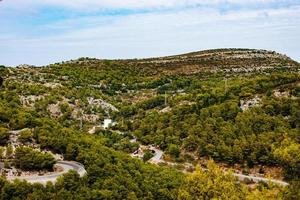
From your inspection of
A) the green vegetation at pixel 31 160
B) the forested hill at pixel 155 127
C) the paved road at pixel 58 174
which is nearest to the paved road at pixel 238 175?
the forested hill at pixel 155 127

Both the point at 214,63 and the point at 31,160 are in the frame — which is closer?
the point at 31,160

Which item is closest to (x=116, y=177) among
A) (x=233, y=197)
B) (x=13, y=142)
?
(x=13, y=142)

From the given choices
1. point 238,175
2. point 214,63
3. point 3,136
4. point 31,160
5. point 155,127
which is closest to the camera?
point 31,160

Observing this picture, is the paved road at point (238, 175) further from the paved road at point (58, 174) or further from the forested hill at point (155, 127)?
the paved road at point (58, 174)

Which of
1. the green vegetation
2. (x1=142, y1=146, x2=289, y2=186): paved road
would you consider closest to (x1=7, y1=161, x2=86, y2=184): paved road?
the green vegetation

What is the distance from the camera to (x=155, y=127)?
9425 centimetres

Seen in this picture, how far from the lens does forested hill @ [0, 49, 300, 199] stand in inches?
1689

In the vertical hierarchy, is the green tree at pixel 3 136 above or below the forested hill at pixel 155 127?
→ above

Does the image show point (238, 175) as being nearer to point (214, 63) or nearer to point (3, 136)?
point (3, 136)

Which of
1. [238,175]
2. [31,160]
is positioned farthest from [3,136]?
[238,175]

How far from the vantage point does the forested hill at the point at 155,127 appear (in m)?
42.9

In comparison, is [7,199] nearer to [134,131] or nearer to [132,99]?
[134,131]

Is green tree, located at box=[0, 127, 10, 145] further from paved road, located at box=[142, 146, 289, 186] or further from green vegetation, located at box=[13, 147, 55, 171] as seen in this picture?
paved road, located at box=[142, 146, 289, 186]

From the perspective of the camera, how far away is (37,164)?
1693 inches
